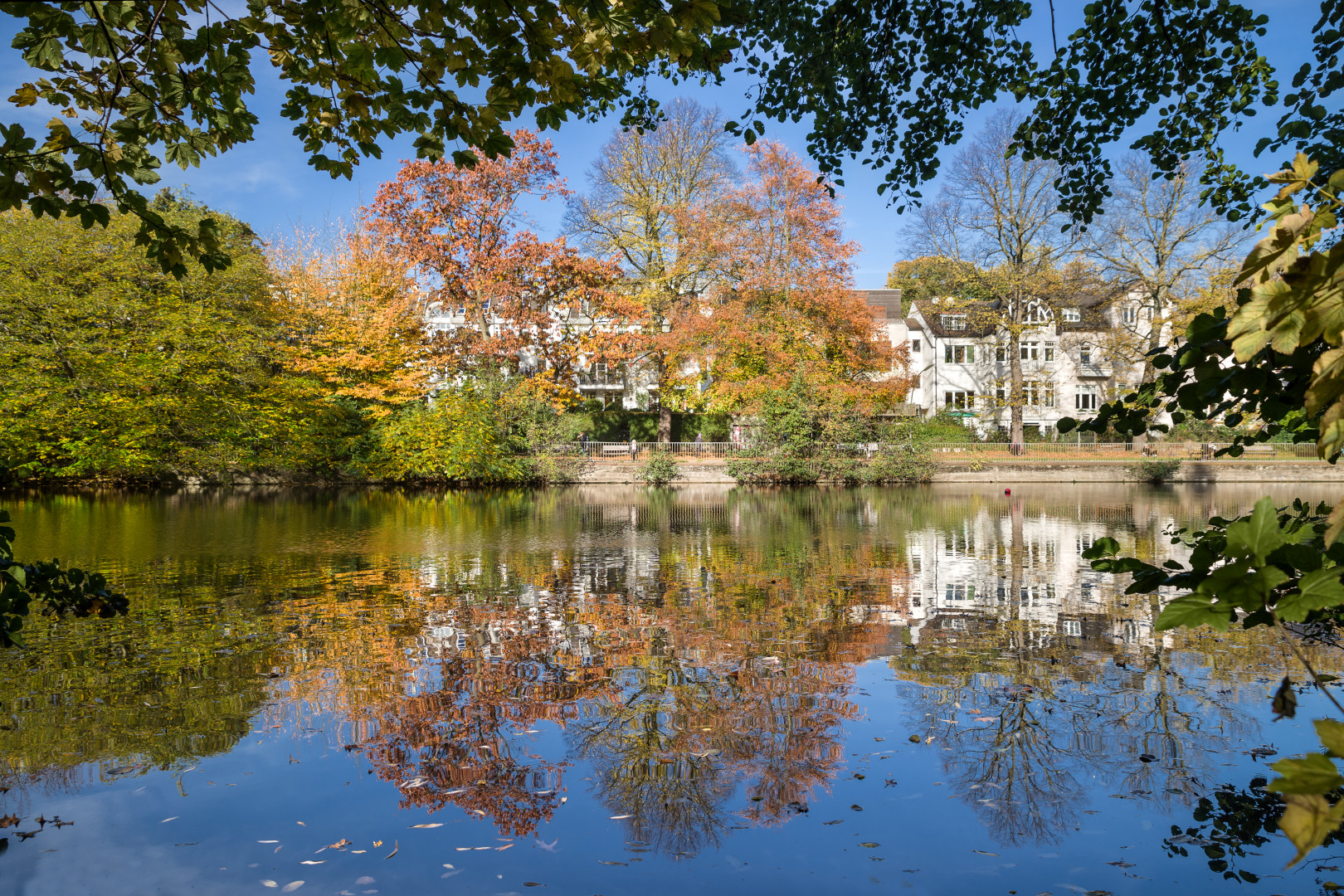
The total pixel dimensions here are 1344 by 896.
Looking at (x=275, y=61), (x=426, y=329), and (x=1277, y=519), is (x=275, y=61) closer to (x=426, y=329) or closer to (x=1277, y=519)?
(x=1277, y=519)

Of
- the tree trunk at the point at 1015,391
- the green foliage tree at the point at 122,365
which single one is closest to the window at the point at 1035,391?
the tree trunk at the point at 1015,391

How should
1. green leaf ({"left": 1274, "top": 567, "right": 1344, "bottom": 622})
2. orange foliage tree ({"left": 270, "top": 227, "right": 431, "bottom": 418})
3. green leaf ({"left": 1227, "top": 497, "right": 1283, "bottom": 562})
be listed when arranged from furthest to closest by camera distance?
orange foliage tree ({"left": 270, "top": 227, "right": 431, "bottom": 418})
green leaf ({"left": 1227, "top": 497, "right": 1283, "bottom": 562})
green leaf ({"left": 1274, "top": 567, "right": 1344, "bottom": 622})

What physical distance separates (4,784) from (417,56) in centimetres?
421

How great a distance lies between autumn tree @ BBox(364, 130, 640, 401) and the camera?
30.8 metres

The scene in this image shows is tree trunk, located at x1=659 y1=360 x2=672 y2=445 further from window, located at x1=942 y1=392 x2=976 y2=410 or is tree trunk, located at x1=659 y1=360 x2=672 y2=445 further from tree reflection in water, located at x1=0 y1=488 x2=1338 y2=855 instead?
tree reflection in water, located at x1=0 y1=488 x2=1338 y2=855

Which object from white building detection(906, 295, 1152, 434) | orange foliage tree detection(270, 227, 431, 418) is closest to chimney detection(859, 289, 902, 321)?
white building detection(906, 295, 1152, 434)

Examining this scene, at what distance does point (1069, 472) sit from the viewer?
34.3 m

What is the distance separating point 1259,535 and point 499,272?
31581 mm

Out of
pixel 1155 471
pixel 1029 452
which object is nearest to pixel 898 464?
pixel 1029 452

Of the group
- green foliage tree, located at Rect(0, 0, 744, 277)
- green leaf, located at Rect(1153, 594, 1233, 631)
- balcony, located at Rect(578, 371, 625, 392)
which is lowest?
green leaf, located at Rect(1153, 594, 1233, 631)

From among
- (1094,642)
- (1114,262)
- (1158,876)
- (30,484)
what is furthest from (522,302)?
(1158,876)

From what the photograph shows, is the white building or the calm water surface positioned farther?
the white building

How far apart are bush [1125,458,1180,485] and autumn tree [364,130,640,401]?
22.0 metres

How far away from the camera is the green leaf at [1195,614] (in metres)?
1.17
